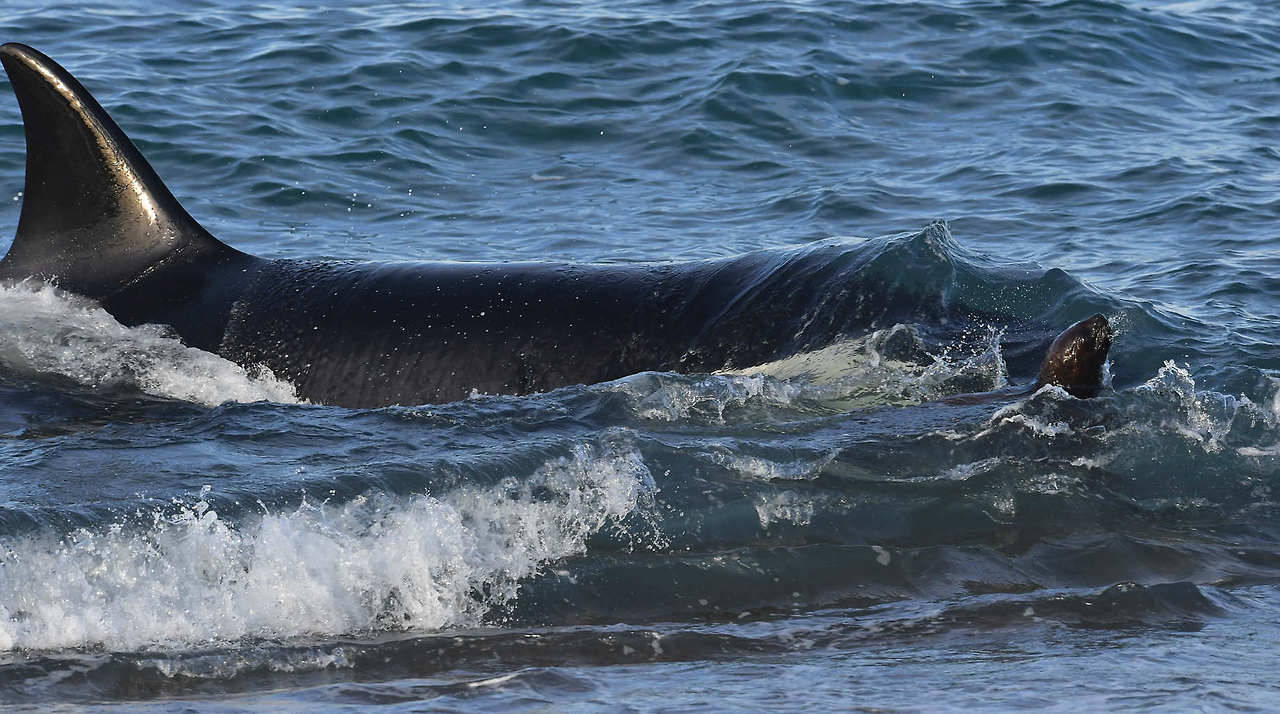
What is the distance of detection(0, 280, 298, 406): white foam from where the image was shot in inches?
285

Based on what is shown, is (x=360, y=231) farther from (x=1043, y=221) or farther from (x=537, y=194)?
(x=1043, y=221)

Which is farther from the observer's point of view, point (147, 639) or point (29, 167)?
point (29, 167)

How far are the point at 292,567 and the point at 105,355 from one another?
8.61 ft

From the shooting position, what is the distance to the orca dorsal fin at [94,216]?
→ 7.29 m

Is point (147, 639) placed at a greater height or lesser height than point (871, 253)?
lesser

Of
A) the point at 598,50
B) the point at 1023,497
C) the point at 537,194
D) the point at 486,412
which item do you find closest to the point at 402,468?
the point at 486,412

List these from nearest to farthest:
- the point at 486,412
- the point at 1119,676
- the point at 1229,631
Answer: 1. the point at 1119,676
2. the point at 1229,631
3. the point at 486,412

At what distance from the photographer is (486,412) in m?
6.70

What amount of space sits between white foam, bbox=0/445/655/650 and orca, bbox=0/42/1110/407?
1.18 m

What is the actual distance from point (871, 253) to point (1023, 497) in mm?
1802

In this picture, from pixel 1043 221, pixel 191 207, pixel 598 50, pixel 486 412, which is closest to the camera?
pixel 486 412

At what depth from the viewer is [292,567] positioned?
5.33 meters

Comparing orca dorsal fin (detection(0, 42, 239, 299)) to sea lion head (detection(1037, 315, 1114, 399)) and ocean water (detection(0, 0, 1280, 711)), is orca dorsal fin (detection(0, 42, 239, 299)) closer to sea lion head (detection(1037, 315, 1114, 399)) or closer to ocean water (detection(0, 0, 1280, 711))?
ocean water (detection(0, 0, 1280, 711))

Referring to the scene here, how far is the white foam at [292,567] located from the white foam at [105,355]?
167 cm
